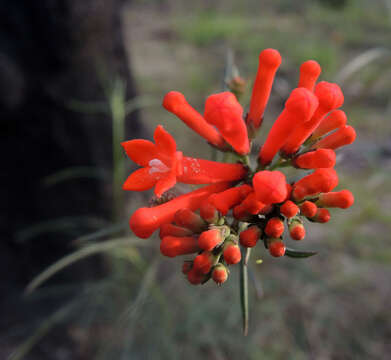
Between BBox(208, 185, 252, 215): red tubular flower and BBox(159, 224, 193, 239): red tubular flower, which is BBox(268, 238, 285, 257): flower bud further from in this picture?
BBox(159, 224, 193, 239): red tubular flower

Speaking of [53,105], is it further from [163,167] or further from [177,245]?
[177,245]

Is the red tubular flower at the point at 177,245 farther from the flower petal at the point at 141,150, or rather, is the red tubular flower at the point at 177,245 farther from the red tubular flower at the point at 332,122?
the red tubular flower at the point at 332,122

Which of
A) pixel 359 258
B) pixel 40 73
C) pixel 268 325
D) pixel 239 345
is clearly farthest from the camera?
pixel 359 258

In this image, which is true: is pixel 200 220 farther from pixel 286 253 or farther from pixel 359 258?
pixel 359 258

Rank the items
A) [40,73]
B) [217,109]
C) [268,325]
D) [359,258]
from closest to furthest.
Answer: [217,109], [40,73], [268,325], [359,258]

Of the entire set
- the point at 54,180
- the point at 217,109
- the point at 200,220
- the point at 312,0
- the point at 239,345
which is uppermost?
the point at 312,0

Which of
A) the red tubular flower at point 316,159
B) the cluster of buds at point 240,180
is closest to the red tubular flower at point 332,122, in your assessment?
the cluster of buds at point 240,180

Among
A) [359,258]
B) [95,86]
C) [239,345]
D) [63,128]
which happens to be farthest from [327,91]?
Result: [359,258]
